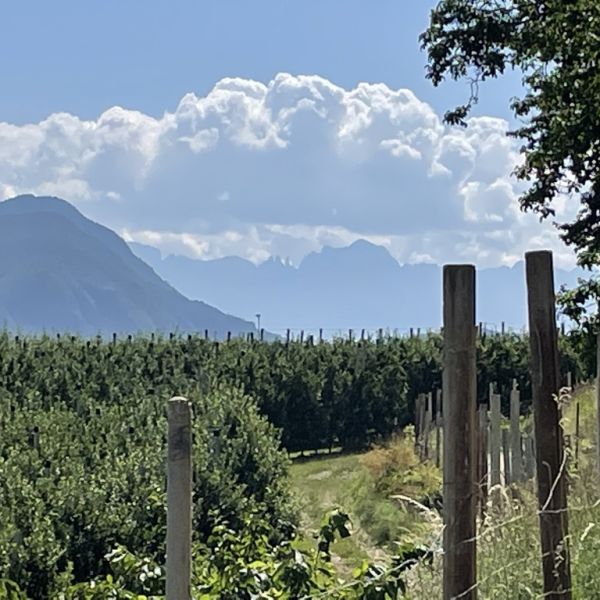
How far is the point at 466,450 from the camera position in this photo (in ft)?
8.68

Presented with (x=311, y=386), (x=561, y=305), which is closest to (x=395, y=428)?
(x=311, y=386)

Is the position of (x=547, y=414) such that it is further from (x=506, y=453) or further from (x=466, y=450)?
(x=506, y=453)

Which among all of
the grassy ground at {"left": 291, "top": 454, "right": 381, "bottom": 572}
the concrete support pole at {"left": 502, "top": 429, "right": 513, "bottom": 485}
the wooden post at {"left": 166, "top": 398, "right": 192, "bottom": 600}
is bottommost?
the grassy ground at {"left": 291, "top": 454, "right": 381, "bottom": 572}

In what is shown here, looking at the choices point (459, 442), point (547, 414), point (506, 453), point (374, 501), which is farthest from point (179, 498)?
point (374, 501)

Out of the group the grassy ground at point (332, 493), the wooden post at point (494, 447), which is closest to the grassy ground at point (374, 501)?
the grassy ground at point (332, 493)

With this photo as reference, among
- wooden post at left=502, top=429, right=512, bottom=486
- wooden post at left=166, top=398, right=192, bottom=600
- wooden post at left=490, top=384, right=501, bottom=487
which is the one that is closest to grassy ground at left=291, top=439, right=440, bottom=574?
wooden post at left=490, top=384, right=501, bottom=487

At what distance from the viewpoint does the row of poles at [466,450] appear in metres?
2.64

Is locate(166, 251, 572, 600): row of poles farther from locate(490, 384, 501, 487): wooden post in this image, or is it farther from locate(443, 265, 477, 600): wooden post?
locate(490, 384, 501, 487): wooden post

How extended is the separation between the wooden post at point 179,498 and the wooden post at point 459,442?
2.36 ft

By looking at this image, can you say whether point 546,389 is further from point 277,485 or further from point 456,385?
point 277,485

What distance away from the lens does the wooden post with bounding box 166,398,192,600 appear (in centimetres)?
269

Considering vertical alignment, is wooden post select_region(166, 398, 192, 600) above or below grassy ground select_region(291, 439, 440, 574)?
above

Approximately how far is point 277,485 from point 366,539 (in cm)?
187

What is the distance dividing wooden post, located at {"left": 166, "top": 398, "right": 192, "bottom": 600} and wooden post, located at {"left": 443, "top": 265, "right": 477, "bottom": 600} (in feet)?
2.36
